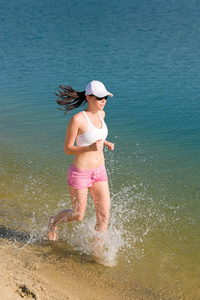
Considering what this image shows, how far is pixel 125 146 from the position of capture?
8430mm

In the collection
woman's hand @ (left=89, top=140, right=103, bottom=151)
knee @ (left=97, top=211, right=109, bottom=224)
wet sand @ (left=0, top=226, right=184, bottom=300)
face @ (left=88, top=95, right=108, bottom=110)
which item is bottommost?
wet sand @ (left=0, top=226, right=184, bottom=300)

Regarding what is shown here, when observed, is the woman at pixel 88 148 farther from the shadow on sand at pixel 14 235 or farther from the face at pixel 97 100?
the shadow on sand at pixel 14 235

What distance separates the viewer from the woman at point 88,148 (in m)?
4.07

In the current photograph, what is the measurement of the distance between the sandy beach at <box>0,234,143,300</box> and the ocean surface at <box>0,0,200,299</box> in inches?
9.2

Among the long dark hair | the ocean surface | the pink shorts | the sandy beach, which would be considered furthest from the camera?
the ocean surface

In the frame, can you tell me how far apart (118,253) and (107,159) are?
3100mm

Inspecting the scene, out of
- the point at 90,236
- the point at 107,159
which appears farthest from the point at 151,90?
the point at 90,236

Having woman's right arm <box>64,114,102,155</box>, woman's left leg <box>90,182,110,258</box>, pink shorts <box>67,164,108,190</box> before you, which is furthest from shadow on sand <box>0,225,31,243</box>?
woman's right arm <box>64,114,102,155</box>

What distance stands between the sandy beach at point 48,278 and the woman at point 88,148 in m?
0.55

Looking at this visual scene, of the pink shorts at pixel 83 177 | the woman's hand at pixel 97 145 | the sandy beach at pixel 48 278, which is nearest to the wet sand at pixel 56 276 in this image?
the sandy beach at pixel 48 278

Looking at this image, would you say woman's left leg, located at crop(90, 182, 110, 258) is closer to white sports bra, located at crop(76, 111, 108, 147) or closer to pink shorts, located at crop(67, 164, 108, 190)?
pink shorts, located at crop(67, 164, 108, 190)

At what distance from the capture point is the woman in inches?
160

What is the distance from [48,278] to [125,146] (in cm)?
469

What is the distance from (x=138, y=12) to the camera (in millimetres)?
31062
